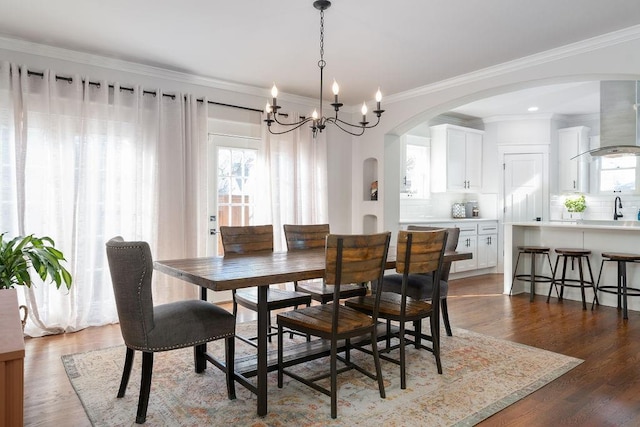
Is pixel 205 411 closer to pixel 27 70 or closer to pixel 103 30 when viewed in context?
pixel 103 30

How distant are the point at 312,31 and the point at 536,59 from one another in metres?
2.18

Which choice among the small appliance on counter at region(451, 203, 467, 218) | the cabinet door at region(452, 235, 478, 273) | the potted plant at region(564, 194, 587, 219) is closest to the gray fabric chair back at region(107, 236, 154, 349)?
the cabinet door at region(452, 235, 478, 273)

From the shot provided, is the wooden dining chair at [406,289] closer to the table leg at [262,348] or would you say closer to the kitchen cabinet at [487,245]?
the table leg at [262,348]

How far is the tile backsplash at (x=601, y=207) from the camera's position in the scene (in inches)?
264

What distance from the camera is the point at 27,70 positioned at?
12.1 ft

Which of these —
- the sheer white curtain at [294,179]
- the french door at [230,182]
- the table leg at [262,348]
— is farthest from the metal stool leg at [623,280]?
the french door at [230,182]

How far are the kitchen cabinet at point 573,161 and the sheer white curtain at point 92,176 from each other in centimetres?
610

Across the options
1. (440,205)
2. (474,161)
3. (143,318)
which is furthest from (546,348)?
(474,161)

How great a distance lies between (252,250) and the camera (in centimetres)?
354

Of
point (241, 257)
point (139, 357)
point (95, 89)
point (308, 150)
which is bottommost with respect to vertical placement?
point (139, 357)

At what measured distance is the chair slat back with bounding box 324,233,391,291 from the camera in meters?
2.27

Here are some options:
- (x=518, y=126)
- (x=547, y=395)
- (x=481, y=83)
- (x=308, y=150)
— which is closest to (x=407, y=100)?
(x=481, y=83)

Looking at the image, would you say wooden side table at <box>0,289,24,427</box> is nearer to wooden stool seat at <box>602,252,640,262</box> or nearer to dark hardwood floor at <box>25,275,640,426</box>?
dark hardwood floor at <box>25,275,640,426</box>

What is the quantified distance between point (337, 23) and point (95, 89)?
240 centimetres
